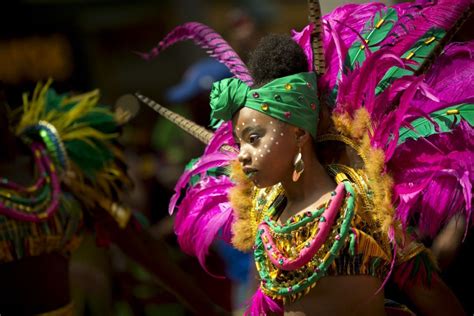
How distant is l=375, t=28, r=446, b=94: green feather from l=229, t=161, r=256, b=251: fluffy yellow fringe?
23.6 inches

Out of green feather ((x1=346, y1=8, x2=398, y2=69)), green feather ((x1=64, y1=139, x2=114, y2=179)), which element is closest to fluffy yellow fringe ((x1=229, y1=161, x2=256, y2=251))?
green feather ((x1=346, y1=8, x2=398, y2=69))

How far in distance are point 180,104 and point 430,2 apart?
3.85 meters

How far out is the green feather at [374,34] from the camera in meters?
3.62

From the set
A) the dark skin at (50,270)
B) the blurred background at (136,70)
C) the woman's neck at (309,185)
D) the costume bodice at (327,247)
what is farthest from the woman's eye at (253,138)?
the blurred background at (136,70)

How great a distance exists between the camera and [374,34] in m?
3.68

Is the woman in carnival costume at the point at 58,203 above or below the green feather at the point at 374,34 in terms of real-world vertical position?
below

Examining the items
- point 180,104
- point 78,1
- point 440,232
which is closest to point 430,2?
point 440,232

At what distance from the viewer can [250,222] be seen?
3.71 meters

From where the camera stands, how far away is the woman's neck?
3457 mm

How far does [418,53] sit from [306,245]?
0.77 metres

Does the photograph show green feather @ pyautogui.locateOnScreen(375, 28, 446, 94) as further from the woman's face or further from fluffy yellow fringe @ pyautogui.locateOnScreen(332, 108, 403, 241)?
the woman's face

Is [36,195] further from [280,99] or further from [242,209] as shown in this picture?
[280,99]

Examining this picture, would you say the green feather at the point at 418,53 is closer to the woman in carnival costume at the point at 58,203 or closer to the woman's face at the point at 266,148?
the woman's face at the point at 266,148

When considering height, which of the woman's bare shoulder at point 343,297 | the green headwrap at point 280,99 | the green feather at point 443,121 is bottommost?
the woman's bare shoulder at point 343,297
